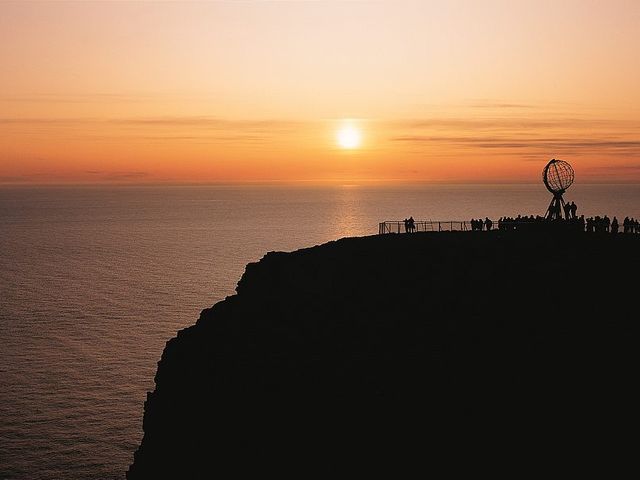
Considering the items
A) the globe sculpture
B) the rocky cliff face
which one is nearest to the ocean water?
the rocky cliff face

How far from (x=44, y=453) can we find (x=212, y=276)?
2563 inches

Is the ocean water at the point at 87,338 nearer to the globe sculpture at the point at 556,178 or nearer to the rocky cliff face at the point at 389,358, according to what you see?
the rocky cliff face at the point at 389,358

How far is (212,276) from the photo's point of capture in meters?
105

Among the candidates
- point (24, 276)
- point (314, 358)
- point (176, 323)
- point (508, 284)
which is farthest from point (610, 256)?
point (24, 276)

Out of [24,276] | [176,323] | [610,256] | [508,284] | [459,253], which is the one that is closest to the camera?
[508,284]

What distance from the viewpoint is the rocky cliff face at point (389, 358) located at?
22203 mm

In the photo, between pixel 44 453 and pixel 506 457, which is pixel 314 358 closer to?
pixel 506 457

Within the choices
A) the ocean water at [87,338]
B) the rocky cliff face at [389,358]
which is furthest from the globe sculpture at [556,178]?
the ocean water at [87,338]

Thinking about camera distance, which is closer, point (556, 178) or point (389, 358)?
point (389, 358)

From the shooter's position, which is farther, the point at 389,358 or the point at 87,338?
the point at 87,338

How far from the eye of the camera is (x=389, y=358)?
2628 cm

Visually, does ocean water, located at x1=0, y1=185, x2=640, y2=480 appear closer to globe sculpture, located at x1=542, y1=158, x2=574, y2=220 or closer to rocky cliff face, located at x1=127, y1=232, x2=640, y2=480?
rocky cliff face, located at x1=127, y1=232, x2=640, y2=480

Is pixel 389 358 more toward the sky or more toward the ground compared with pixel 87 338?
more toward the sky

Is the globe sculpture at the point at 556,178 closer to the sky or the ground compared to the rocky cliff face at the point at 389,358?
closer to the sky
